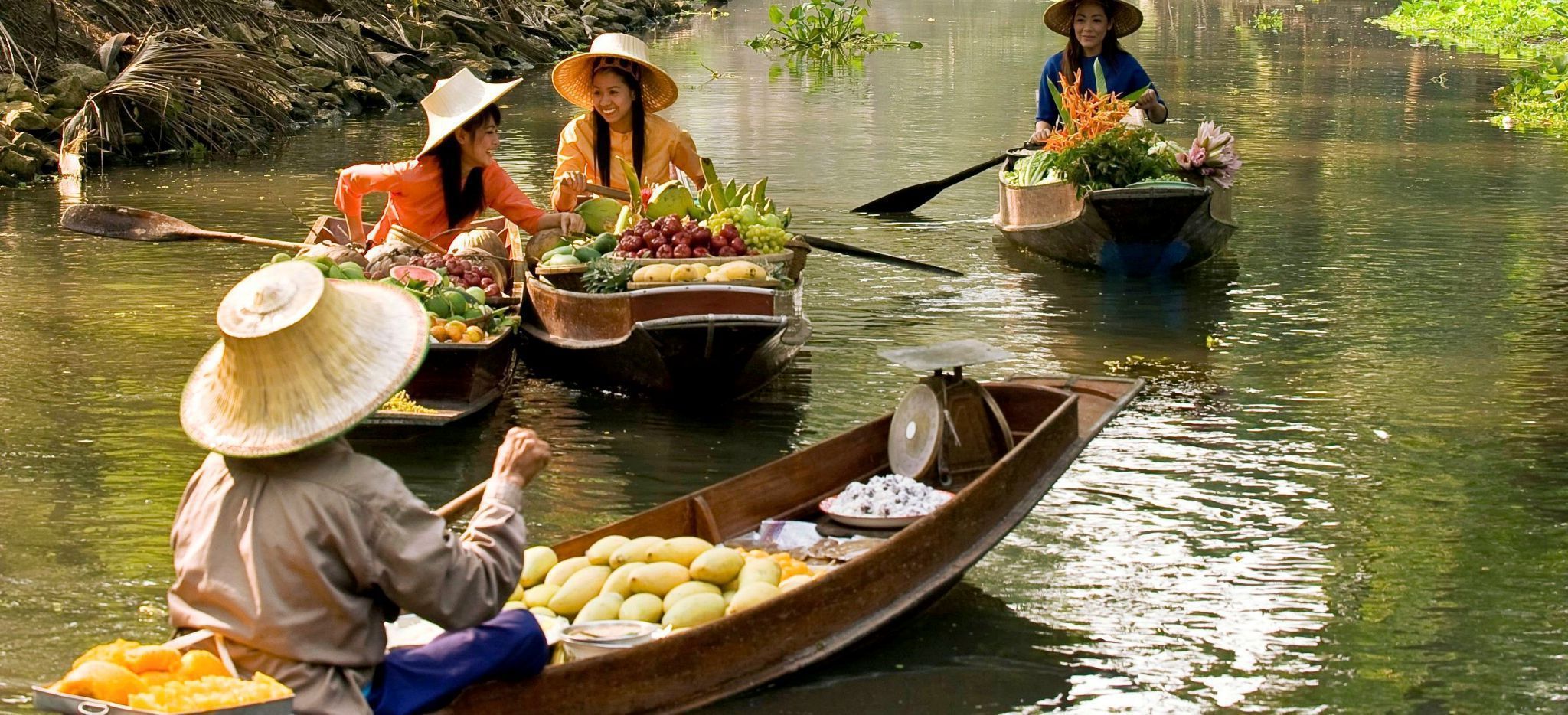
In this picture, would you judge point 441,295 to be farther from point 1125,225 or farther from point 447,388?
point 1125,225

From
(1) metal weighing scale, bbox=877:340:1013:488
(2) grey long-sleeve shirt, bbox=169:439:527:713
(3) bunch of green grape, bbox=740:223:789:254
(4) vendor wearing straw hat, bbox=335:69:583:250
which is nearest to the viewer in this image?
(2) grey long-sleeve shirt, bbox=169:439:527:713

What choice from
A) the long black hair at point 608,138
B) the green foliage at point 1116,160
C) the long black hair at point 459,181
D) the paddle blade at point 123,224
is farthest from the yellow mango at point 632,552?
the green foliage at point 1116,160

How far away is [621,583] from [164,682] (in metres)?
1.52

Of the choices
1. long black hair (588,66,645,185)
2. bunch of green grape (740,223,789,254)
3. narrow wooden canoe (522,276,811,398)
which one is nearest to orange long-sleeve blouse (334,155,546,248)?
narrow wooden canoe (522,276,811,398)

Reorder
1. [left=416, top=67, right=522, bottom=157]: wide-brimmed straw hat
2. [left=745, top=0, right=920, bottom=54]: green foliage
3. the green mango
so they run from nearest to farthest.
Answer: the green mango, [left=416, top=67, right=522, bottom=157]: wide-brimmed straw hat, [left=745, top=0, right=920, bottom=54]: green foliage

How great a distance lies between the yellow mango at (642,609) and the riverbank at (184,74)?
11.2m

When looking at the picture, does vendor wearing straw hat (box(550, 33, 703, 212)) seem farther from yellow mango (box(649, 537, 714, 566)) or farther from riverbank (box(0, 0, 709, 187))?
riverbank (box(0, 0, 709, 187))

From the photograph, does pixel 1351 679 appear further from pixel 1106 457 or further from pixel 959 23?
pixel 959 23

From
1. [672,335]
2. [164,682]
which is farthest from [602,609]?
[672,335]

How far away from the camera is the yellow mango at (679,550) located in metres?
4.95

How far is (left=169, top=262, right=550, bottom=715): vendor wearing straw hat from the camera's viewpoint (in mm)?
3539

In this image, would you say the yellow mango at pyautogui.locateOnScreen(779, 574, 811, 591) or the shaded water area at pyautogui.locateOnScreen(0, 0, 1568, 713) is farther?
the shaded water area at pyautogui.locateOnScreen(0, 0, 1568, 713)

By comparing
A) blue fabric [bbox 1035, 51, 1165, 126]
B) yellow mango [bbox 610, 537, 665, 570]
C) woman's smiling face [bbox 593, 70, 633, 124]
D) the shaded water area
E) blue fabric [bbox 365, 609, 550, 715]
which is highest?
woman's smiling face [bbox 593, 70, 633, 124]

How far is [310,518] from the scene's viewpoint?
11.6 ft
